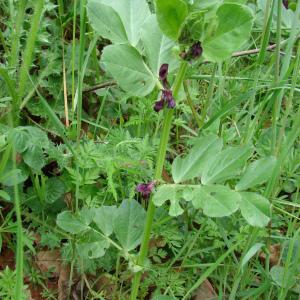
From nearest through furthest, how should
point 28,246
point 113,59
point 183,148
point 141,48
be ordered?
1. point 113,59
2. point 141,48
3. point 28,246
4. point 183,148

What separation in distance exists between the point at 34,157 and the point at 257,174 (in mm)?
814

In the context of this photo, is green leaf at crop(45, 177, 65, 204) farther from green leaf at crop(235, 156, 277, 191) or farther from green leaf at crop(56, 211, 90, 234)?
green leaf at crop(235, 156, 277, 191)

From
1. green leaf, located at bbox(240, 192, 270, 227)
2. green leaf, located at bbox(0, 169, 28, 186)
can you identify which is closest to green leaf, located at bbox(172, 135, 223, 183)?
green leaf, located at bbox(240, 192, 270, 227)

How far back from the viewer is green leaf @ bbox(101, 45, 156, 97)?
4.15 feet

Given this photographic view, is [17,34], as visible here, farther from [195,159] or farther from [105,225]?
[195,159]

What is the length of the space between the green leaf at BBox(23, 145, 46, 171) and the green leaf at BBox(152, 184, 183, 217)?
634mm

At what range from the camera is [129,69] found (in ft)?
4.23

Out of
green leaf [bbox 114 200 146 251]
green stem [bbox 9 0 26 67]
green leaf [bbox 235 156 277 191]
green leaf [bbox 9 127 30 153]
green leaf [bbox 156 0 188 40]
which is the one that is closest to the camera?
green leaf [bbox 156 0 188 40]

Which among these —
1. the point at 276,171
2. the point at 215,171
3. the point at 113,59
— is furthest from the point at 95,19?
the point at 276,171

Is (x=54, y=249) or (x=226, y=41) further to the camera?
(x=54, y=249)

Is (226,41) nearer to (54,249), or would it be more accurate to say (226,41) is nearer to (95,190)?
(95,190)

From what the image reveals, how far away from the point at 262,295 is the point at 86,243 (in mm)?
636

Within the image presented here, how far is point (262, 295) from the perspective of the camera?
176 centimetres

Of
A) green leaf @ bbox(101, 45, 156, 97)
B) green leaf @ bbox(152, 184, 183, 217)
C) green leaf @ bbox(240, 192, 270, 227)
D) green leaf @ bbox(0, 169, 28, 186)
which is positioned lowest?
green leaf @ bbox(0, 169, 28, 186)
